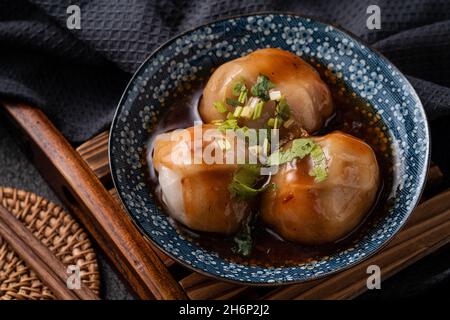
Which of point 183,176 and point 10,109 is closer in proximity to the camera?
point 183,176

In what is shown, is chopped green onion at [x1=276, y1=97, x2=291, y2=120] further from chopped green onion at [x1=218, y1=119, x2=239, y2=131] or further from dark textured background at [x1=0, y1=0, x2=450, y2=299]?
dark textured background at [x1=0, y1=0, x2=450, y2=299]

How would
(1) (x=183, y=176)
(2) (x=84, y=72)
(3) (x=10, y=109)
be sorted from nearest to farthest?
(1) (x=183, y=176), (3) (x=10, y=109), (2) (x=84, y=72)

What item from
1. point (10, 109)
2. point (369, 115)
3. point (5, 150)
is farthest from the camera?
point (5, 150)

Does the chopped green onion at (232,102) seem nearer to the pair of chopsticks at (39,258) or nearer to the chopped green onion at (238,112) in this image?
the chopped green onion at (238,112)

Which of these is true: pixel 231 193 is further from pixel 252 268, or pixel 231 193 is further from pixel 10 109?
pixel 10 109

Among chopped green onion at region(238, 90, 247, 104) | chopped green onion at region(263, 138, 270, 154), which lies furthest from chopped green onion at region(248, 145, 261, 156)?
chopped green onion at region(238, 90, 247, 104)
